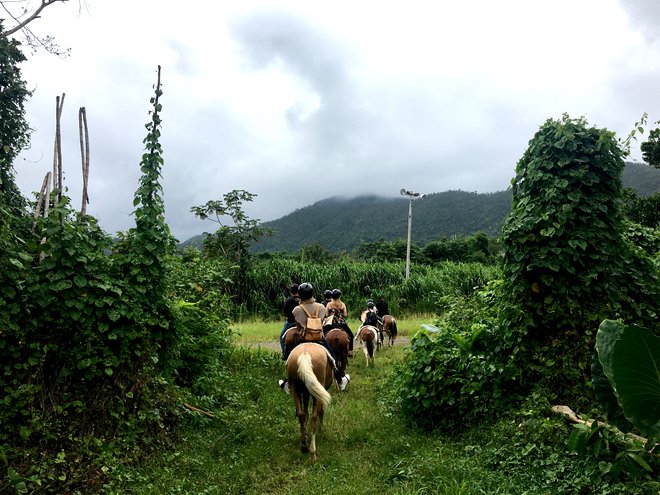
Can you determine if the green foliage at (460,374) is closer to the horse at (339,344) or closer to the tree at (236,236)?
the horse at (339,344)

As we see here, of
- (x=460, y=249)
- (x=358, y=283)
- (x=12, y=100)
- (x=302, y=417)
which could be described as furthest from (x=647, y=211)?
(x=12, y=100)

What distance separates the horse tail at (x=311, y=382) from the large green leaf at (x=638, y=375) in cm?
385

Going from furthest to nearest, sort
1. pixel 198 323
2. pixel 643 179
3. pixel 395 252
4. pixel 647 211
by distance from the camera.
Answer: pixel 643 179 → pixel 395 252 → pixel 647 211 → pixel 198 323

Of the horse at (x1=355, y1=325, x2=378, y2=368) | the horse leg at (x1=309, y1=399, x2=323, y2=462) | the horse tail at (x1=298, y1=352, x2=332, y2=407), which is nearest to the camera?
the horse tail at (x1=298, y1=352, x2=332, y2=407)

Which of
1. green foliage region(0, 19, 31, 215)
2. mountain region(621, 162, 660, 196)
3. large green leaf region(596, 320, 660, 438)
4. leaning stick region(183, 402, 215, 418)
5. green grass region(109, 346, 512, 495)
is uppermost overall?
mountain region(621, 162, 660, 196)

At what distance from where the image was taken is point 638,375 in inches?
80.5

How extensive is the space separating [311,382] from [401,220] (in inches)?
3153

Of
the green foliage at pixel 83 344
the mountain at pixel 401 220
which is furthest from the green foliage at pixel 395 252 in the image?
the green foliage at pixel 83 344

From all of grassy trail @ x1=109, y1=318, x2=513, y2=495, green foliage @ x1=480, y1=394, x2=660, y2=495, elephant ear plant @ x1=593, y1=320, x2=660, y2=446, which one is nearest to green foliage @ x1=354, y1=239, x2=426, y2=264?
grassy trail @ x1=109, y1=318, x2=513, y2=495

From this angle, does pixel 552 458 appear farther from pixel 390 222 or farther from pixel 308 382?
pixel 390 222

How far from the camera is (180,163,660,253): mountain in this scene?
7281 centimetres

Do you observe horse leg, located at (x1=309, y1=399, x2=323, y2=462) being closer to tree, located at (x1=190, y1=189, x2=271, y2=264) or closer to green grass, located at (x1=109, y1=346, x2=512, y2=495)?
green grass, located at (x1=109, y1=346, x2=512, y2=495)

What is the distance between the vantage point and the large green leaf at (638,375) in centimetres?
196

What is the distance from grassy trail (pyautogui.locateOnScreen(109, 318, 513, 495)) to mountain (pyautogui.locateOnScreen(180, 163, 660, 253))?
60730mm
